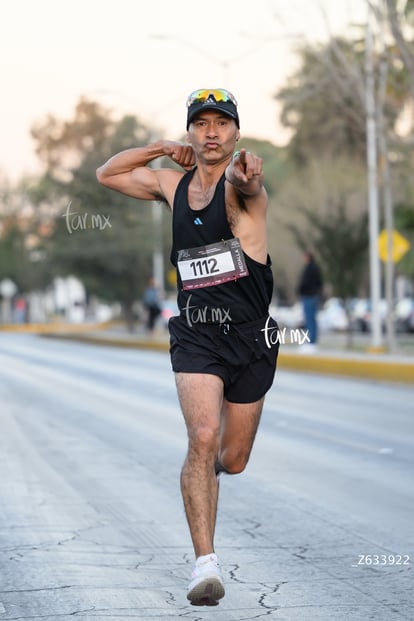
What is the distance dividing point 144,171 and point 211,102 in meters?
0.64

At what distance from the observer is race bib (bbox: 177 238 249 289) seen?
612 cm

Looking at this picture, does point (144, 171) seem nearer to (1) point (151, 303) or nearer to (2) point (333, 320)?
(1) point (151, 303)

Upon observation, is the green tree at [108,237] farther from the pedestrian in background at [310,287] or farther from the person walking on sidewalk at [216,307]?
the person walking on sidewalk at [216,307]

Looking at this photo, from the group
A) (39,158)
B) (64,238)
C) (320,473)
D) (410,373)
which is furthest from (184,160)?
(39,158)

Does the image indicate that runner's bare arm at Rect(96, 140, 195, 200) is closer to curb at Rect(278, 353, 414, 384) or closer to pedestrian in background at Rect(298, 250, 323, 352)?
curb at Rect(278, 353, 414, 384)

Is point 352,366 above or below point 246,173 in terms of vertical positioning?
below

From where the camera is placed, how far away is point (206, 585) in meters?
5.65

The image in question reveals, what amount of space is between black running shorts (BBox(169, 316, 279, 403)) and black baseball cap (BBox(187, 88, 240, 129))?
89cm

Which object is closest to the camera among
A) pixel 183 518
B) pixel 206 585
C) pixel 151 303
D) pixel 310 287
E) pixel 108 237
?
pixel 206 585

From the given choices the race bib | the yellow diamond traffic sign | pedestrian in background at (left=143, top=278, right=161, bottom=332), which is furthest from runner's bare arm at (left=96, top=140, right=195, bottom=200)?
pedestrian in background at (left=143, top=278, right=161, bottom=332)

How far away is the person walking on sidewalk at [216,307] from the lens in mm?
6062

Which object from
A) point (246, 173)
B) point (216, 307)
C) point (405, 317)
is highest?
point (246, 173)

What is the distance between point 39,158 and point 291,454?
70.4 meters

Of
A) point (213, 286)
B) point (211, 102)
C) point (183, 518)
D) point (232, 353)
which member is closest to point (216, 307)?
point (213, 286)
